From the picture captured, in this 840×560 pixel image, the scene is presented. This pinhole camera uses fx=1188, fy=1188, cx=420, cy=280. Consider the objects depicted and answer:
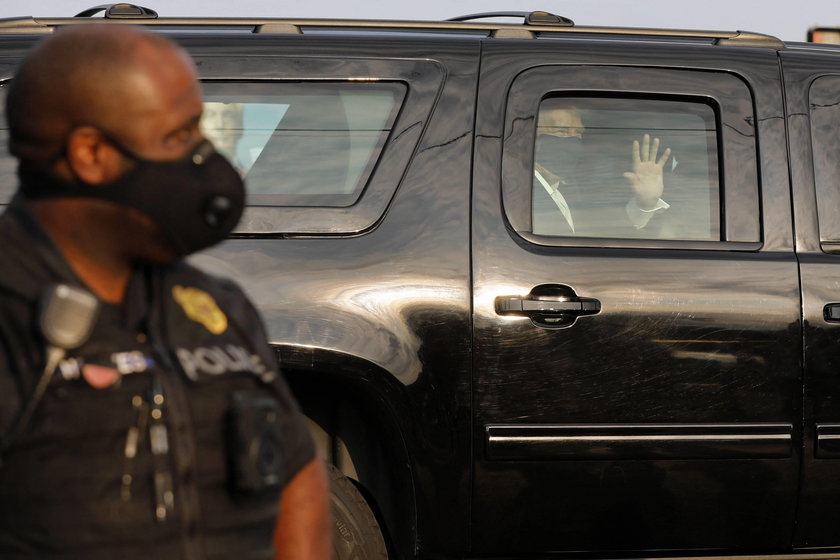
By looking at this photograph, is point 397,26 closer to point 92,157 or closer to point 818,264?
point 818,264

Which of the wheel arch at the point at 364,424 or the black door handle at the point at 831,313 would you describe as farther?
the black door handle at the point at 831,313

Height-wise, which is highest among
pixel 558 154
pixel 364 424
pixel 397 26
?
pixel 397 26

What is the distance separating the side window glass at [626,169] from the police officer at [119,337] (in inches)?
79.8

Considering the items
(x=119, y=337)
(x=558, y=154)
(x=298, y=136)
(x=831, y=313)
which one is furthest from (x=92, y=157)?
(x=831, y=313)

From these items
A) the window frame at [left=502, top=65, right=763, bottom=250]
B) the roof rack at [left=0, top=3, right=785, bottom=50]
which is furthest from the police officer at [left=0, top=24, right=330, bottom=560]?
the roof rack at [left=0, top=3, right=785, bottom=50]

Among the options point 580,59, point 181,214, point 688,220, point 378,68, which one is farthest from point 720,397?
point 181,214

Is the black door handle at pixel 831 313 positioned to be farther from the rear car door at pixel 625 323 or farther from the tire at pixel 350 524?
the tire at pixel 350 524

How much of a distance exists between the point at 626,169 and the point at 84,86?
2.30 meters

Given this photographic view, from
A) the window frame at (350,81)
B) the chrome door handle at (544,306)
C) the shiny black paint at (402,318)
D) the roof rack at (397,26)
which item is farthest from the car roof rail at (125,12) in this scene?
the chrome door handle at (544,306)

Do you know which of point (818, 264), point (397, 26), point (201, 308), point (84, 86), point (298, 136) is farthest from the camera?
point (397, 26)

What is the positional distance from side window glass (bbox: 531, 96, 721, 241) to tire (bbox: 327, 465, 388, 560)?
0.84 metres

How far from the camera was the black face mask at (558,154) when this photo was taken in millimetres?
3201

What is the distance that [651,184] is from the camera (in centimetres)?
325

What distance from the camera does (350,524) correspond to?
299 centimetres
